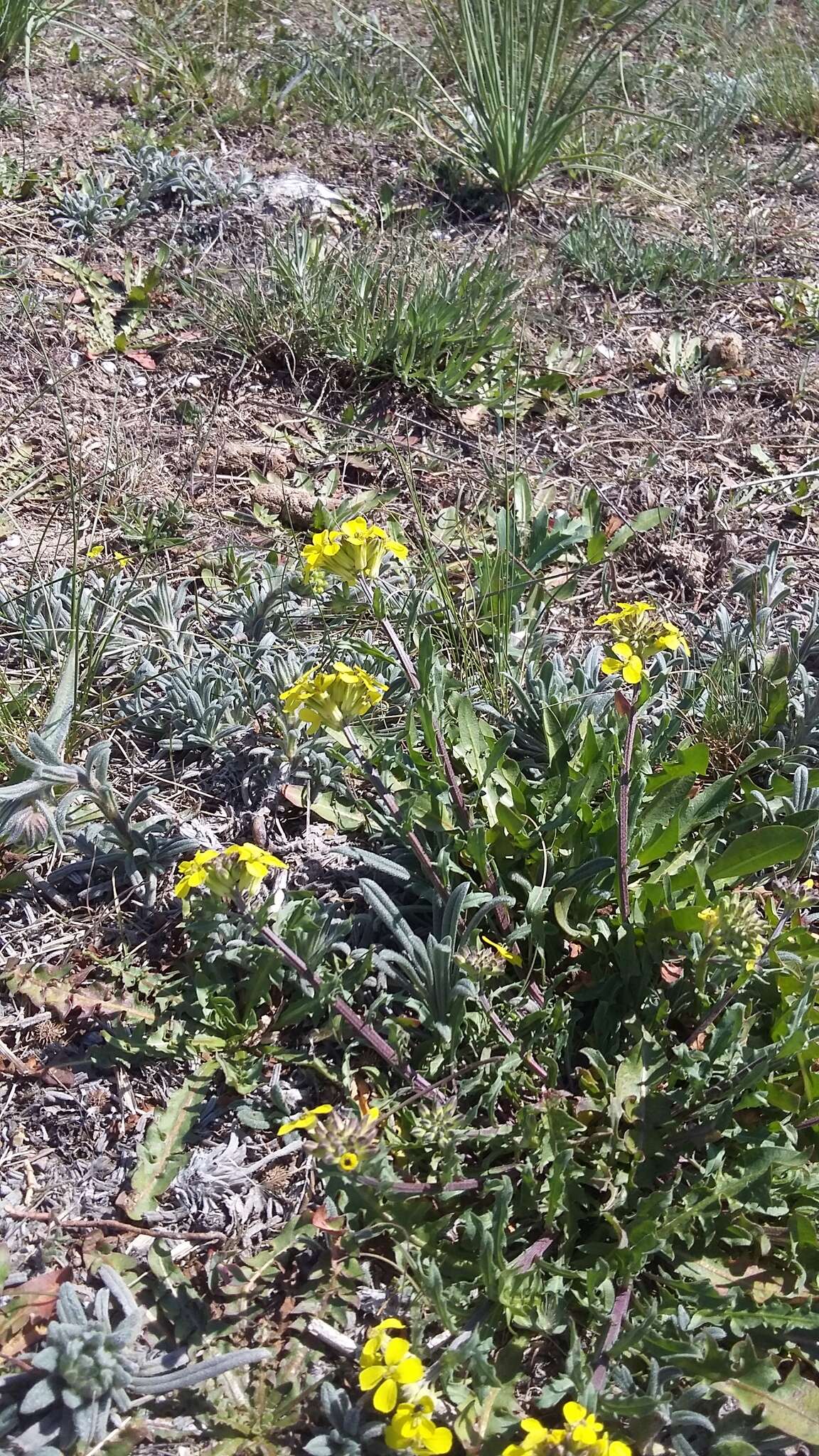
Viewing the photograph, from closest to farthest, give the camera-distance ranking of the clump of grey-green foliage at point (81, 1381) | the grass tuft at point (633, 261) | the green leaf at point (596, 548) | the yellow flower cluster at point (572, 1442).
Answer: the yellow flower cluster at point (572, 1442) < the clump of grey-green foliage at point (81, 1381) < the green leaf at point (596, 548) < the grass tuft at point (633, 261)

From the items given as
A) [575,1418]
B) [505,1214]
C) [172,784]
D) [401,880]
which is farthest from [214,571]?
[575,1418]

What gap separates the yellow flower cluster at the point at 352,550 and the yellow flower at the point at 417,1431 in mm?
1292

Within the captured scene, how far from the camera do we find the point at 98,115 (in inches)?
157

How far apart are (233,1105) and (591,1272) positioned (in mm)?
664

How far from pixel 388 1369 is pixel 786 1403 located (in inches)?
24.9

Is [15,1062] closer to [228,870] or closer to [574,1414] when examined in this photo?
[228,870]

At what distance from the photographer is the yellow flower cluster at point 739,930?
1.58 m

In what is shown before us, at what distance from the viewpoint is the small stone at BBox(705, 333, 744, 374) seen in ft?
11.2

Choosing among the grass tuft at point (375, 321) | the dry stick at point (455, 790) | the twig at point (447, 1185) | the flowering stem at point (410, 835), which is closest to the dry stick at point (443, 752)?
the dry stick at point (455, 790)

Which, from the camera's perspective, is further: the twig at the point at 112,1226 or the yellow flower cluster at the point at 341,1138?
the twig at the point at 112,1226

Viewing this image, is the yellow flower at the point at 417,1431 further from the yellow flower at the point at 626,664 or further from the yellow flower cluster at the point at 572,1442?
the yellow flower at the point at 626,664

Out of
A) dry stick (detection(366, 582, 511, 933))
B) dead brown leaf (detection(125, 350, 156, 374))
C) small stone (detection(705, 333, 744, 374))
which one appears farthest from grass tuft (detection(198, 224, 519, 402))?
dry stick (detection(366, 582, 511, 933))

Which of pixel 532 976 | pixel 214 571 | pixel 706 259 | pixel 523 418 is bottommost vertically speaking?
pixel 532 976

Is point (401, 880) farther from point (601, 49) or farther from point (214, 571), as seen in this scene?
point (601, 49)
